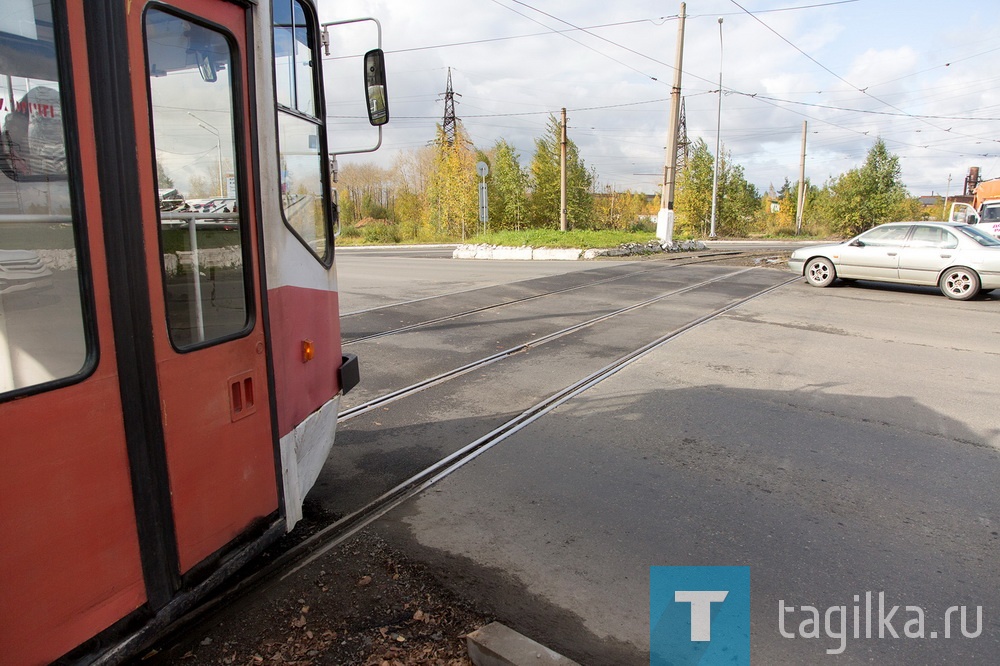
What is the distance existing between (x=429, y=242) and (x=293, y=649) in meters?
40.2

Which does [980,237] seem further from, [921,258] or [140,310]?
[140,310]

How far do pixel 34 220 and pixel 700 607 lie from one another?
323 cm

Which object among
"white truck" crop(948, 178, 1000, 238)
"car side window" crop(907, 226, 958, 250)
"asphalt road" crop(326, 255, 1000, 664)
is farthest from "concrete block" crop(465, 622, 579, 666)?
"white truck" crop(948, 178, 1000, 238)

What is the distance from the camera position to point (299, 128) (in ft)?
11.2

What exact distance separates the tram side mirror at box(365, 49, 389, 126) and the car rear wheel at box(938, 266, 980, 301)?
42.7ft

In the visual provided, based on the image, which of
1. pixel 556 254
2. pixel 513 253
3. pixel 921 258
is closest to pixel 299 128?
pixel 921 258

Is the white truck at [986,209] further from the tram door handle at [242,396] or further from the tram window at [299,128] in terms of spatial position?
the tram door handle at [242,396]

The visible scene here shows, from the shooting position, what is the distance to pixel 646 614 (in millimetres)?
3002

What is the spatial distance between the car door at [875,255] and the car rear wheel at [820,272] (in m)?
0.19

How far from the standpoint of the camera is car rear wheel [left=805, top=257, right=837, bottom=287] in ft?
45.9

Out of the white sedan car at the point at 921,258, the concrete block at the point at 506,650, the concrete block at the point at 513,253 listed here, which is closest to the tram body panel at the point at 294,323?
the concrete block at the point at 506,650

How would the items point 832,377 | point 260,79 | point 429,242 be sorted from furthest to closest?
point 429,242 < point 832,377 < point 260,79

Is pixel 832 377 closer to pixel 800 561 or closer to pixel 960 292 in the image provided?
pixel 800 561

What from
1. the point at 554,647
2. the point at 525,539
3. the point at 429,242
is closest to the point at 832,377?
the point at 525,539
